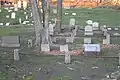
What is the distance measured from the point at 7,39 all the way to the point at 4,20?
9821 millimetres

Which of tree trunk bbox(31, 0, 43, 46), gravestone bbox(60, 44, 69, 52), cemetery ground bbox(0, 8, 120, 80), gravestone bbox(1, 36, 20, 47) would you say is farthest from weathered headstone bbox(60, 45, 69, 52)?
gravestone bbox(1, 36, 20, 47)

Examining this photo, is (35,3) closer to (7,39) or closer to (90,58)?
(7,39)

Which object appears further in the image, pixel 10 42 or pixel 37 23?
pixel 37 23

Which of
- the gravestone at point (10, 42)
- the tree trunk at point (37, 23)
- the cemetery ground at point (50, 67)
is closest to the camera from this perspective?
the cemetery ground at point (50, 67)

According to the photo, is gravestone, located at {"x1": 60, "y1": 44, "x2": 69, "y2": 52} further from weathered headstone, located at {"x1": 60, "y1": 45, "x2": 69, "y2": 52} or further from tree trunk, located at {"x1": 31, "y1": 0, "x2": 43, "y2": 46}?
tree trunk, located at {"x1": 31, "y1": 0, "x2": 43, "y2": 46}

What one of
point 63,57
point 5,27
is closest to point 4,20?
point 5,27

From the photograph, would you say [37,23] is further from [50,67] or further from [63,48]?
[50,67]

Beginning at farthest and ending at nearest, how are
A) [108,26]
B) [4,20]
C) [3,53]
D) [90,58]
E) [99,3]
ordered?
[99,3], [4,20], [108,26], [3,53], [90,58]

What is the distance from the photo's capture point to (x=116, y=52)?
1576 cm

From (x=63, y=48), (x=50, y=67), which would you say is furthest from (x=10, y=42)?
(x=50, y=67)

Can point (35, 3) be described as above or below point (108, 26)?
above

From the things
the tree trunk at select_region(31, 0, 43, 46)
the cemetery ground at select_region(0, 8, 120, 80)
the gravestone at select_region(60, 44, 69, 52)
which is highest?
the tree trunk at select_region(31, 0, 43, 46)

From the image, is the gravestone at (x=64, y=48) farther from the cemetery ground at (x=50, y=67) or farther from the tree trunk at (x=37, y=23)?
the tree trunk at (x=37, y=23)

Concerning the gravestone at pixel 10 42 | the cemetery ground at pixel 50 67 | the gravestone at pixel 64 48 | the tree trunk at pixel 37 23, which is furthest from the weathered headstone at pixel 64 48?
the gravestone at pixel 10 42
